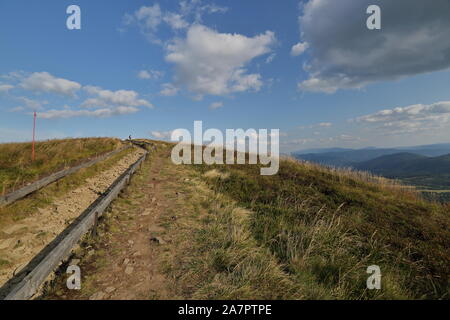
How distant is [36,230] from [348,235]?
8.51 metres

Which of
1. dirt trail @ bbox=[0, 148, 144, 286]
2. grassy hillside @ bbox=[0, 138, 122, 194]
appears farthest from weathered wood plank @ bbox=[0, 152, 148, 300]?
grassy hillside @ bbox=[0, 138, 122, 194]

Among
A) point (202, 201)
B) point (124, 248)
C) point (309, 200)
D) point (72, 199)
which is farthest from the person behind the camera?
point (309, 200)

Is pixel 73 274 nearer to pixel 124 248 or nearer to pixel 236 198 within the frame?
pixel 124 248

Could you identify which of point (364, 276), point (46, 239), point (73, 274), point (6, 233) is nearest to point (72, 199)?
point (6, 233)

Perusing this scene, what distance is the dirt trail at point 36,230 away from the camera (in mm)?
3838

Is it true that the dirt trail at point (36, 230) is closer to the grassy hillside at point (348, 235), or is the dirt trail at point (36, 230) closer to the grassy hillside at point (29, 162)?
the grassy hillside at point (29, 162)

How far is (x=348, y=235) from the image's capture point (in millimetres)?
5891

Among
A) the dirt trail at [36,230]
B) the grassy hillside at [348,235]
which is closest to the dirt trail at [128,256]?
the dirt trail at [36,230]

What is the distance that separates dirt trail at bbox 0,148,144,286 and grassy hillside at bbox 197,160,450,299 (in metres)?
4.00

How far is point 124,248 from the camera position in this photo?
4.53m

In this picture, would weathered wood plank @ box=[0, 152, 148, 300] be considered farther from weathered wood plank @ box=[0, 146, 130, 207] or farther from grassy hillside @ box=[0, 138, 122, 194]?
grassy hillside @ box=[0, 138, 122, 194]

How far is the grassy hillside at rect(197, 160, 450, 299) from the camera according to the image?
387 centimetres

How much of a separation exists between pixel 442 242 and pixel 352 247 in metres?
2.98

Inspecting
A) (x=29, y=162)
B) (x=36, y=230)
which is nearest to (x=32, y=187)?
(x=36, y=230)
